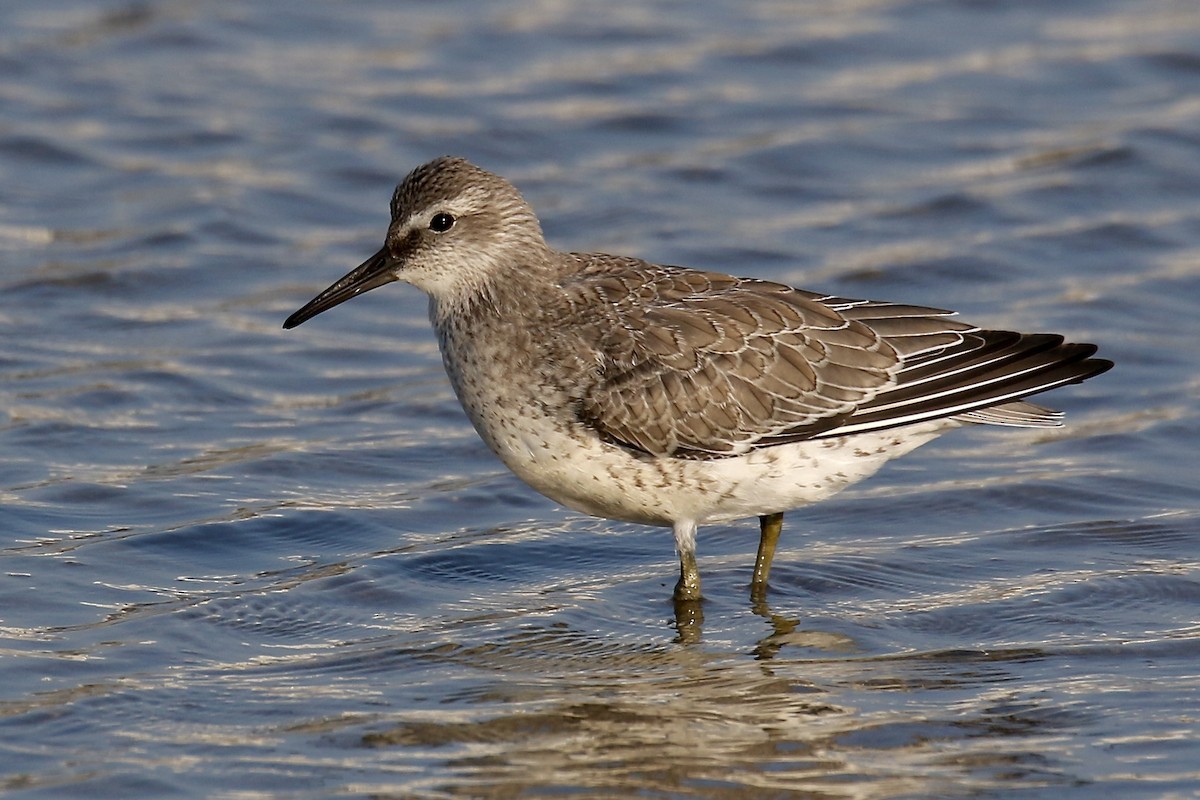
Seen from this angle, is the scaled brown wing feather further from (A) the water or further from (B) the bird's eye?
(A) the water

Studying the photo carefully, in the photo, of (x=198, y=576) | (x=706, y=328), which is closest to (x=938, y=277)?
(x=706, y=328)

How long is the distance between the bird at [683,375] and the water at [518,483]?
68 cm

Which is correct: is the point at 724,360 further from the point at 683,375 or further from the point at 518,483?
the point at 518,483

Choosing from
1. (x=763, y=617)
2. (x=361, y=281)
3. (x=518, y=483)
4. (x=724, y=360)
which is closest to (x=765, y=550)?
(x=763, y=617)

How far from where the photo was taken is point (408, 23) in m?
17.2

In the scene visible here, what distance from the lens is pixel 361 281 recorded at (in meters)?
9.24

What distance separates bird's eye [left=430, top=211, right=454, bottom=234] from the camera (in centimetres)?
905

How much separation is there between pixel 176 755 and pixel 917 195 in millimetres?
8837

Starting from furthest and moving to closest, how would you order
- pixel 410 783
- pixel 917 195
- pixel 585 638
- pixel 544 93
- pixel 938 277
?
pixel 544 93, pixel 917 195, pixel 938 277, pixel 585 638, pixel 410 783

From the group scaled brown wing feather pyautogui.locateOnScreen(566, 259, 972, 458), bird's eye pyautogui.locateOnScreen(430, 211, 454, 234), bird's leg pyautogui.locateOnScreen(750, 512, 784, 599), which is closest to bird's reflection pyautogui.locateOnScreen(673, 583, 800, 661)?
bird's leg pyautogui.locateOnScreen(750, 512, 784, 599)

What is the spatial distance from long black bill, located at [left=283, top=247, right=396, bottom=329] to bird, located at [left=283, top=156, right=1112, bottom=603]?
4.1 inches

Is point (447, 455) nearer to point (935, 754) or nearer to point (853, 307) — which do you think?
point (853, 307)

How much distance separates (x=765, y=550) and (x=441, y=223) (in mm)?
2168

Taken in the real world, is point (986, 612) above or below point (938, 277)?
below
